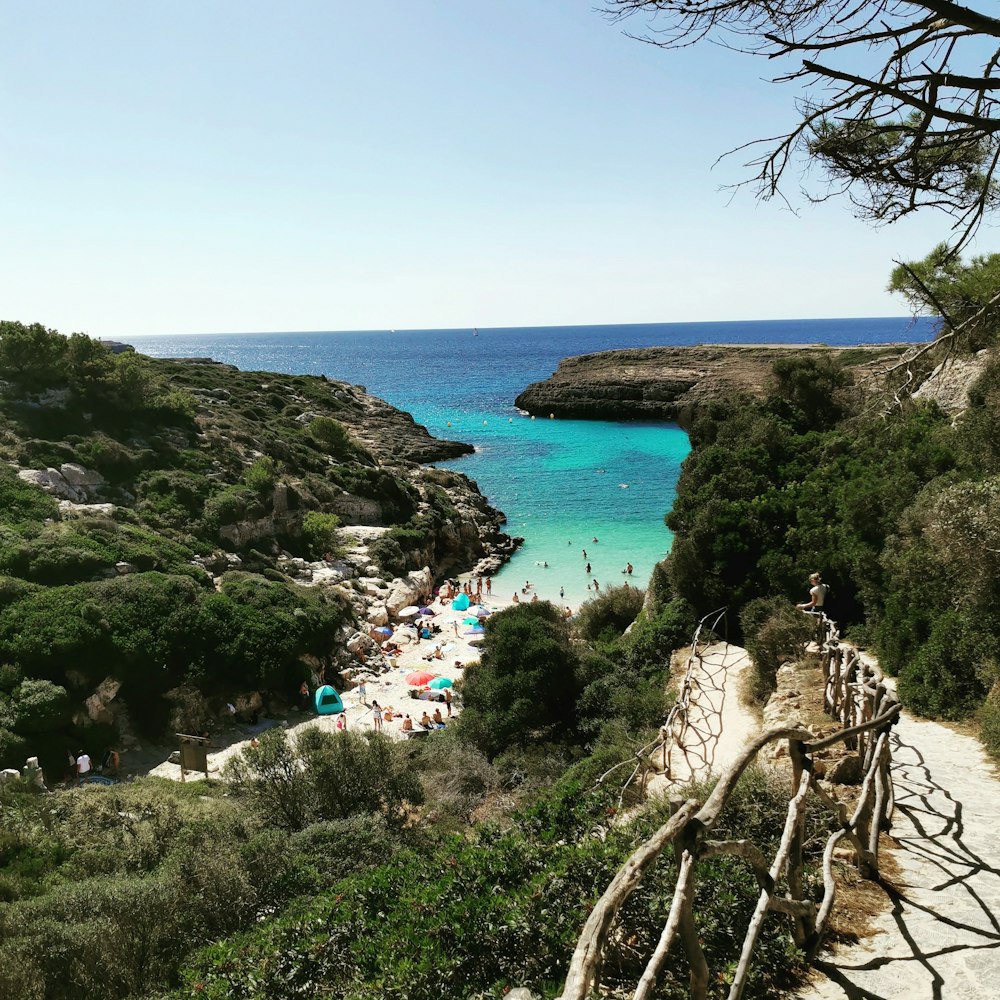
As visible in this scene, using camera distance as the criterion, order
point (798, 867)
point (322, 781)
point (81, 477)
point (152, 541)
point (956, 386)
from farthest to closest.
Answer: point (81, 477), point (152, 541), point (956, 386), point (322, 781), point (798, 867)

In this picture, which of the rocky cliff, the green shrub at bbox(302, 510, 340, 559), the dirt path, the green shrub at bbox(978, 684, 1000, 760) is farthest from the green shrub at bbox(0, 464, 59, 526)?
the rocky cliff

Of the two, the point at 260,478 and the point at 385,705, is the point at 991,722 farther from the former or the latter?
the point at 260,478

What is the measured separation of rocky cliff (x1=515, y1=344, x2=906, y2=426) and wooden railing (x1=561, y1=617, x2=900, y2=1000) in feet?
225

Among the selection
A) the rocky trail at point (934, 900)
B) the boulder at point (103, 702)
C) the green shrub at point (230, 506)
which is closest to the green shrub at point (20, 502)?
the green shrub at point (230, 506)

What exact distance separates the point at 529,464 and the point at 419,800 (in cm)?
4924

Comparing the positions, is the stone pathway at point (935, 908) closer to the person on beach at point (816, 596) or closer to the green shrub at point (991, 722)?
the green shrub at point (991, 722)

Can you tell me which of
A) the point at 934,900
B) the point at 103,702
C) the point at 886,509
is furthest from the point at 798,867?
the point at 103,702

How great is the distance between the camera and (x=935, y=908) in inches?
185

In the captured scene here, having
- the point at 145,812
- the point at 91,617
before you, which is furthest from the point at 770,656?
the point at 91,617

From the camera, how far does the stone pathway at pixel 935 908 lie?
392 centimetres

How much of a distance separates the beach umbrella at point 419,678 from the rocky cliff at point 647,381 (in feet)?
179

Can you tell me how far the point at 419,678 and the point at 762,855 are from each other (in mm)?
→ 21425

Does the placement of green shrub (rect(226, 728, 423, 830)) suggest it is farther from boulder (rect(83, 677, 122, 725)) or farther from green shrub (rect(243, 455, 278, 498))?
green shrub (rect(243, 455, 278, 498))

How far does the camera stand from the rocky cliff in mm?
77125
